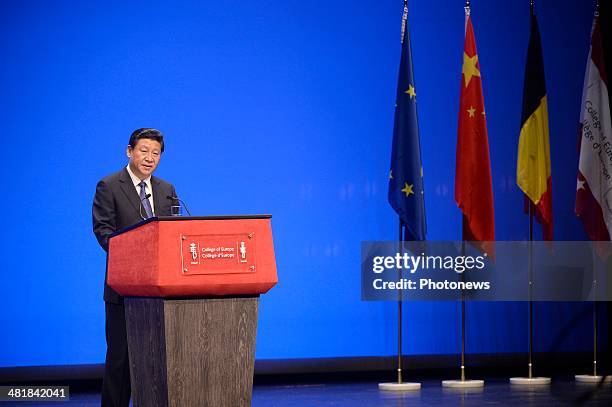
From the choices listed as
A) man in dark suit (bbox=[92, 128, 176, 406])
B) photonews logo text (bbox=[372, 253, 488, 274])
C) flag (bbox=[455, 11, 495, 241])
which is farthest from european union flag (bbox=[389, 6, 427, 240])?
man in dark suit (bbox=[92, 128, 176, 406])

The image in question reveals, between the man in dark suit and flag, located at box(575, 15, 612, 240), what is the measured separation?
3772 millimetres

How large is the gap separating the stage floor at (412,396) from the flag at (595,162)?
1197 mm

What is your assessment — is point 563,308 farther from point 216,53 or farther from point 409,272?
point 216,53

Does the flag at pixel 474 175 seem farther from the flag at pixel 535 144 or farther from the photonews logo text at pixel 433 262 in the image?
the photonews logo text at pixel 433 262

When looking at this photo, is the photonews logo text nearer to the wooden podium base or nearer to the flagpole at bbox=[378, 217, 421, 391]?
the flagpole at bbox=[378, 217, 421, 391]

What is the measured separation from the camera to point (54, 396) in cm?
559

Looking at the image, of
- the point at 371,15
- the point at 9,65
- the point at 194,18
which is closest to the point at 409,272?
the point at 371,15

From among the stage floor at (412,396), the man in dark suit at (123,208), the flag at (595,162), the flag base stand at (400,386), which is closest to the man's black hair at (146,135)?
the man in dark suit at (123,208)

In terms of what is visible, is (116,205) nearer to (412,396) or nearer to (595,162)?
(412,396)

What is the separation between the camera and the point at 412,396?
217 inches

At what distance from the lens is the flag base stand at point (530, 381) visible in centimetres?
610

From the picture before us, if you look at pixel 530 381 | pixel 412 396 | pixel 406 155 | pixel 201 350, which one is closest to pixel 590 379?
pixel 530 381

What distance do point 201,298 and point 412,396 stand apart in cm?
309

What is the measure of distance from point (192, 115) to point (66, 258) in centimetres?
132
